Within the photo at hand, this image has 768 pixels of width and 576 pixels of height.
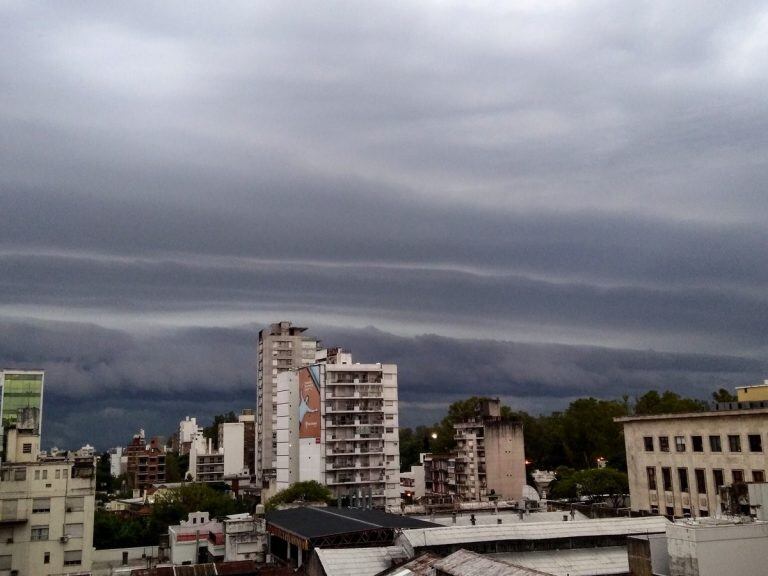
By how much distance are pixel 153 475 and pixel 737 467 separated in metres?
146

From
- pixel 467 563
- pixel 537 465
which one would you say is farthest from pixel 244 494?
pixel 467 563

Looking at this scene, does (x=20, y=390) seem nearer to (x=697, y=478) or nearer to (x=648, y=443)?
(x=648, y=443)

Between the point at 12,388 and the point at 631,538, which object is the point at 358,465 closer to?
the point at 12,388

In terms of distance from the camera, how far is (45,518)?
61500 mm

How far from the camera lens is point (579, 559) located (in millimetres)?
41750

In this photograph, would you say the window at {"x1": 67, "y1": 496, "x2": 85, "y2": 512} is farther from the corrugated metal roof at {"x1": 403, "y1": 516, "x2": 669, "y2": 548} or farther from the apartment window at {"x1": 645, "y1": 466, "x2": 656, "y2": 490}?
the apartment window at {"x1": 645, "y1": 466, "x2": 656, "y2": 490}

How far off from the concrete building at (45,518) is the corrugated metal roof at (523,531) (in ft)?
122

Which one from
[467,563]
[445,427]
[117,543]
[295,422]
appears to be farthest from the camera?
[445,427]

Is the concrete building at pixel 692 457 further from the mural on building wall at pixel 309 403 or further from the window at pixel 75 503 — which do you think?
the window at pixel 75 503

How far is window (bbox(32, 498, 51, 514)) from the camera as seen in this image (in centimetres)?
6134

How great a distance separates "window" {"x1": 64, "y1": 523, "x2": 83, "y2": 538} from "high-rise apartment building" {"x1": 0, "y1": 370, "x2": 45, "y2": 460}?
244 feet

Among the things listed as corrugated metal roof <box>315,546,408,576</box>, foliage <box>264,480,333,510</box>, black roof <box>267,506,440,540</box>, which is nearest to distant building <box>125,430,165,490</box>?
foliage <box>264,480,333,510</box>

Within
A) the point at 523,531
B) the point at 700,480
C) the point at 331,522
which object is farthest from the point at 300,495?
the point at 523,531

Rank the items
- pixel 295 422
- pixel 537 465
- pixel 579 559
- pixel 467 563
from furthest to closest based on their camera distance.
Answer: pixel 537 465 < pixel 295 422 < pixel 579 559 < pixel 467 563
